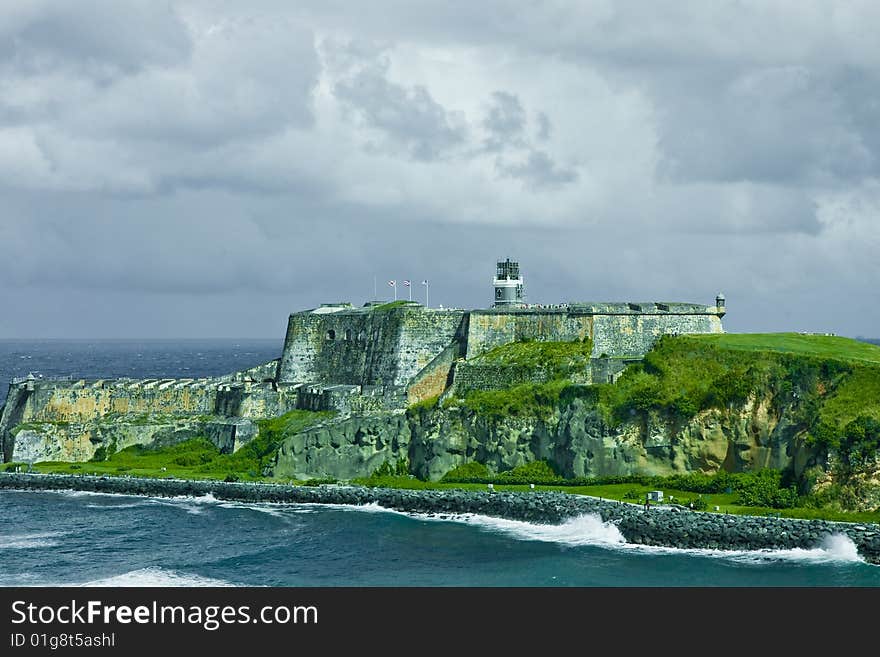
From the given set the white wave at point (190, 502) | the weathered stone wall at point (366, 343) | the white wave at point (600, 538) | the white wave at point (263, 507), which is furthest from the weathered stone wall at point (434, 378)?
the white wave at point (190, 502)

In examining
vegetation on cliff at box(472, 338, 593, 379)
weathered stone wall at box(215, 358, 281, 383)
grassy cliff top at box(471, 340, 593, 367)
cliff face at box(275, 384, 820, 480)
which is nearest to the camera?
cliff face at box(275, 384, 820, 480)

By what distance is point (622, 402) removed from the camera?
76.2 metres

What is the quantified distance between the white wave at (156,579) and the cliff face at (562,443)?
74.9ft

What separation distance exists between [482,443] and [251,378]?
26.9m

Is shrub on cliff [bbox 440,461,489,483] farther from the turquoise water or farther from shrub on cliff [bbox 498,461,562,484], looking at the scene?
the turquoise water

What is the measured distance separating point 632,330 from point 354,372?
812 inches

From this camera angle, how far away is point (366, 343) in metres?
93.3

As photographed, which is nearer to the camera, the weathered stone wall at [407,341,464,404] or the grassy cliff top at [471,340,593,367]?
the grassy cliff top at [471,340,593,367]

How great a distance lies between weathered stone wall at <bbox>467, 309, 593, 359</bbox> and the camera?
85375mm

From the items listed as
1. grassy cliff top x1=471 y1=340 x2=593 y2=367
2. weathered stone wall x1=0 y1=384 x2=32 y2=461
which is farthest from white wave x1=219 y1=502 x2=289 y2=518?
weathered stone wall x1=0 y1=384 x2=32 y2=461

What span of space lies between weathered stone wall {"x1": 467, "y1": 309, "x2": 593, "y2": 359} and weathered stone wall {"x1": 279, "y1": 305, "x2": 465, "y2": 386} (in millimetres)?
1755

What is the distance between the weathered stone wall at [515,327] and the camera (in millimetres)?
85375
